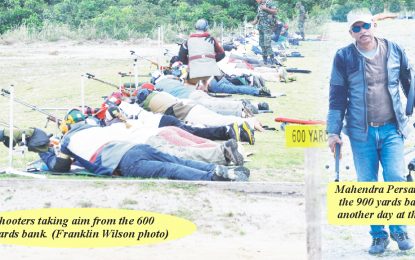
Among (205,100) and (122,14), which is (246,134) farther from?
(122,14)

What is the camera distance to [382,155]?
6.57 metres

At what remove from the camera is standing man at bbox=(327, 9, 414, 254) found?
6.34 meters

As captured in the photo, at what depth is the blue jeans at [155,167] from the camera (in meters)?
9.25

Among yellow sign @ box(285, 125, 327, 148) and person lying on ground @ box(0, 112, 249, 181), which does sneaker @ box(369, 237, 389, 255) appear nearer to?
yellow sign @ box(285, 125, 327, 148)

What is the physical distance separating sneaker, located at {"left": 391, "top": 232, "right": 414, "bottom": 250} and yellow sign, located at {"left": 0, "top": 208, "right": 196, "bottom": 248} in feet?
5.59

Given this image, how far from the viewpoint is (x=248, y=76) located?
17.2 metres

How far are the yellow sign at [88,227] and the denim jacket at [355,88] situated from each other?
5.76ft

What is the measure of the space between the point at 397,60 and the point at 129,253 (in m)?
2.19

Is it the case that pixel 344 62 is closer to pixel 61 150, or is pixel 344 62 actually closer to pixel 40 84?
pixel 61 150

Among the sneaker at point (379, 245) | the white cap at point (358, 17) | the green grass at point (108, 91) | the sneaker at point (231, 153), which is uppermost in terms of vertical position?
the white cap at point (358, 17)

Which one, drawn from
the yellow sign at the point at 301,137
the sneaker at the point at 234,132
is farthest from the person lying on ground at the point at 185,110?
the yellow sign at the point at 301,137

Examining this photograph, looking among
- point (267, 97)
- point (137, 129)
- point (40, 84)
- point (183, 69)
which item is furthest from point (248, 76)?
point (137, 129)

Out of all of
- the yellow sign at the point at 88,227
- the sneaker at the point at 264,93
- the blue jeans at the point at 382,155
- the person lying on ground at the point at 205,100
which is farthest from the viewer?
the sneaker at the point at 264,93

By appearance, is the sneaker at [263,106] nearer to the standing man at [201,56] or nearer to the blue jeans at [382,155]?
the standing man at [201,56]
